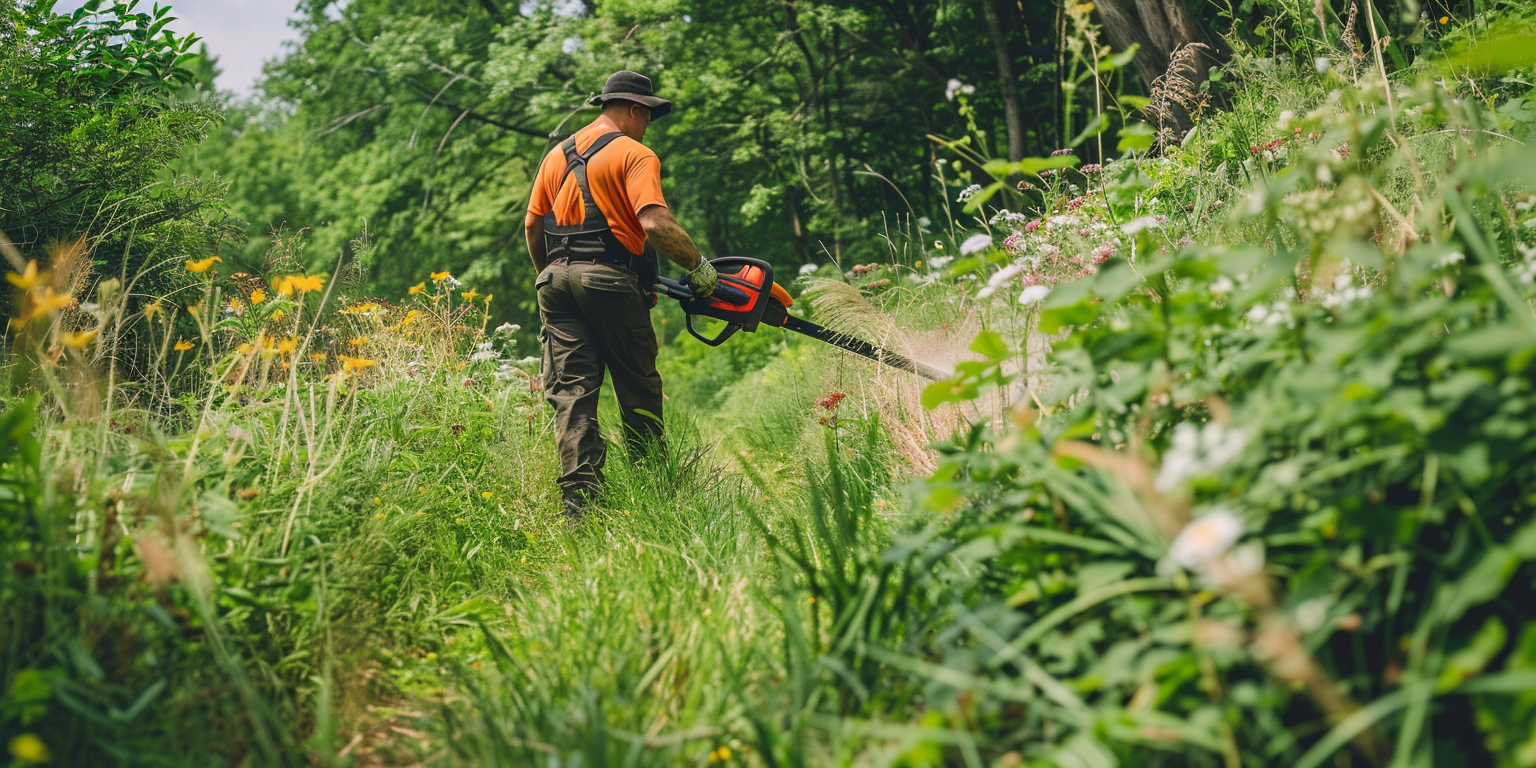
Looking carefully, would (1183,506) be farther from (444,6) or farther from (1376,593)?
(444,6)

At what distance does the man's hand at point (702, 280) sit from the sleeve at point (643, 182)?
0.32 meters

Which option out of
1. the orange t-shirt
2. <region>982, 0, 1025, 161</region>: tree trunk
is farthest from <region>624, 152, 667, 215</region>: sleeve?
<region>982, 0, 1025, 161</region>: tree trunk

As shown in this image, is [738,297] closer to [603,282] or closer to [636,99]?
[603,282]

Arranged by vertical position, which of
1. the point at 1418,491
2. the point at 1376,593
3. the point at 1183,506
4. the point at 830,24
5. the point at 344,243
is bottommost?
the point at 1376,593

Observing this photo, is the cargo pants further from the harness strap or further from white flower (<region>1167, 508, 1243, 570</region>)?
white flower (<region>1167, 508, 1243, 570</region>)

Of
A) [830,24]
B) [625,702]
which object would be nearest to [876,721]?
[625,702]

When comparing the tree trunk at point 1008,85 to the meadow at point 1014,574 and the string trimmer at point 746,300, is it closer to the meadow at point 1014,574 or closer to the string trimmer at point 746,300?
the string trimmer at point 746,300

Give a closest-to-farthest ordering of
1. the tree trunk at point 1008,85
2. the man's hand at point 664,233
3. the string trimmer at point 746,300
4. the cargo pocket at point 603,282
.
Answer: the man's hand at point 664,233
the cargo pocket at point 603,282
the string trimmer at point 746,300
the tree trunk at point 1008,85

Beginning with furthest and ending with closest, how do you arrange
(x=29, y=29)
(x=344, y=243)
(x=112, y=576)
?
(x=344, y=243)
(x=29, y=29)
(x=112, y=576)

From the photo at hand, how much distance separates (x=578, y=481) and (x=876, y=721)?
253cm

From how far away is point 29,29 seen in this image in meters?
4.44

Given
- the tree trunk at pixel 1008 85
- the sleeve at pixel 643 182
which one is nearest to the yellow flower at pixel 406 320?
the sleeve at pixel 643 182

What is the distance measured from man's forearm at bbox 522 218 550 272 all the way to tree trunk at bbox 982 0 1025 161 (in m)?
6.51

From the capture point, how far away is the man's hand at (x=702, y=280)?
3848 millimetres
